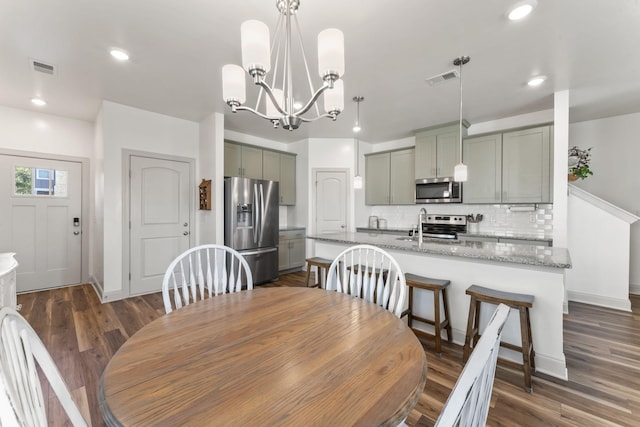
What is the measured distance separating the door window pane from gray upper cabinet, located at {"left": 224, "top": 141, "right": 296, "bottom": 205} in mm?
2378

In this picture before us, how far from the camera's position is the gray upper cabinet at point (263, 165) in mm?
4394

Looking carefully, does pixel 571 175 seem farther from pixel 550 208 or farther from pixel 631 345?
pixel 631 345

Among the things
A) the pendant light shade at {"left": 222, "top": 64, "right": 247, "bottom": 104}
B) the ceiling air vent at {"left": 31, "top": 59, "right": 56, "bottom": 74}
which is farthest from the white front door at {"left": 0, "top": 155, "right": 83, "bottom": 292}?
the pendant light shade at {"left": 222, "top": 64, "right": 247, "bottom": 104}

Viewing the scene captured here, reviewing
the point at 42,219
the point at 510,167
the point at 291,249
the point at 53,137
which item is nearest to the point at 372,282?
the point at 510,167

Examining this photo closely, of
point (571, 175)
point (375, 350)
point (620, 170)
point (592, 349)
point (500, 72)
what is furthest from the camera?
point (620, 170)

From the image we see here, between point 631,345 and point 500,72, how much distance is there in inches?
107

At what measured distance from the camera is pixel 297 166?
17.6 feet

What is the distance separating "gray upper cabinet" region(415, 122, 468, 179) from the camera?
414 cm

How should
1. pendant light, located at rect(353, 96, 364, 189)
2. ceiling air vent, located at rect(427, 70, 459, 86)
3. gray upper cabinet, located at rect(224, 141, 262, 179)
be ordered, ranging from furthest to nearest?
gray upper cabinet, located at rect(224, 141, 262, 179) → pendant light, located at rect(353, 96, 364, 189) → ceiling air vent, located at rect(427, 70, 459, 86)

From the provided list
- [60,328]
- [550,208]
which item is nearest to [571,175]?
[550,208]

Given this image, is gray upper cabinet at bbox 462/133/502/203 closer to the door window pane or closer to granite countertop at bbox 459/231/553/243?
granite countertop at bbox 459/231/553/243

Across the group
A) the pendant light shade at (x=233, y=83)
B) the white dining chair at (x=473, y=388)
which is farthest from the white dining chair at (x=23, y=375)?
the pendant light shade at (x=233, y=83)

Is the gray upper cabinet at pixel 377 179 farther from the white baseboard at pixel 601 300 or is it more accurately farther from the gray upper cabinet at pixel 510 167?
the white baseboard at pixel 601 300

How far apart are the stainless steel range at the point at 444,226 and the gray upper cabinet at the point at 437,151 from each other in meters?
0.72
